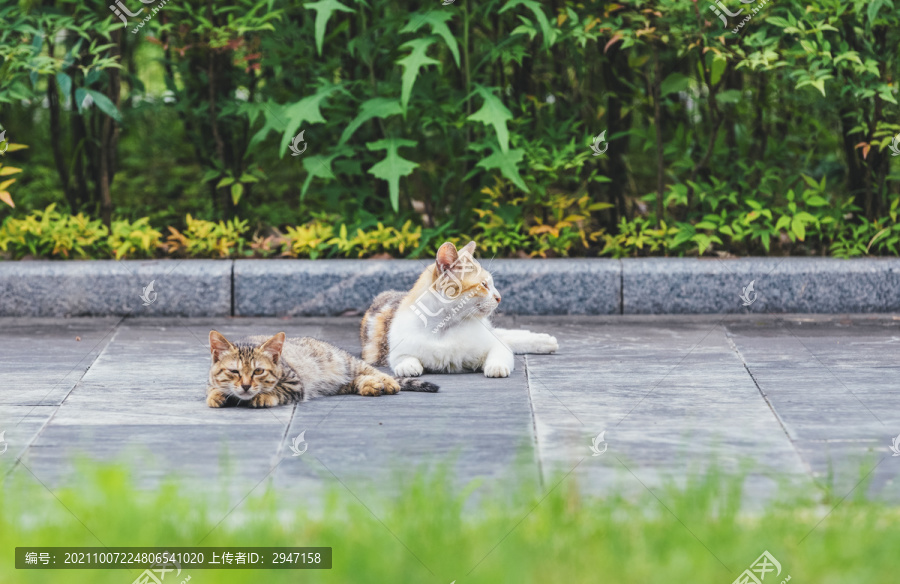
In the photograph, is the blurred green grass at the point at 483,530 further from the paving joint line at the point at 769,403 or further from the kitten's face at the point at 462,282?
the kitten's face at the point at 462,282

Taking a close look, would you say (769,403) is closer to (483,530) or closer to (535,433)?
(535,433)

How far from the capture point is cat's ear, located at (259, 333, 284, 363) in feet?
15.6

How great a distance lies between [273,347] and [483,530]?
75.6 inches

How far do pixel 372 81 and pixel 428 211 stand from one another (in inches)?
39.8

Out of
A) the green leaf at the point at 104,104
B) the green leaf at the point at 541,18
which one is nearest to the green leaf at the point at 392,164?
the green leaf at the point at 541,18

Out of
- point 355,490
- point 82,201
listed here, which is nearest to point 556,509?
point 355,490

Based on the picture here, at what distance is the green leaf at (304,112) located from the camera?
6.66 meters

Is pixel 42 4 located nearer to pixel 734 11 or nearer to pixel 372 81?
pixel 372 81

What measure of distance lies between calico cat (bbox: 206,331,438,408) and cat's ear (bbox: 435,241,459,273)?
610 millimetres

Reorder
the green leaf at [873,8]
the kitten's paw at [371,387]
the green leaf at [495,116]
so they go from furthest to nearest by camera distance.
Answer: the green leaf at [495,116], the green leaf at [873,8], the kitten's paw at [371,387]

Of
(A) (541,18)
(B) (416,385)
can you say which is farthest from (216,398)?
(A) (541,18)

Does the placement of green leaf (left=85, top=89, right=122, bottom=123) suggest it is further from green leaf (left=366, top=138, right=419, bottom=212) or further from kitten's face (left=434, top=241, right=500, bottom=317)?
kitten's face (left=434, top=241, right=500, bottom=317)

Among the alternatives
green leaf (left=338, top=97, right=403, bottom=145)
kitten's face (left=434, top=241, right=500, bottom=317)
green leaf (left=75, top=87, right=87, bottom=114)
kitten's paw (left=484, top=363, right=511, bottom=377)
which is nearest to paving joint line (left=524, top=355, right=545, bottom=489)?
kitten's paw (left=484, top=363, right=511, bottom=377)

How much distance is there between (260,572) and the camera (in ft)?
9.75
